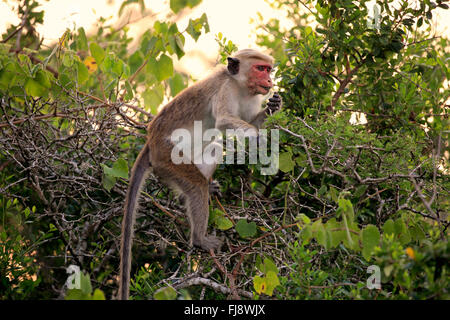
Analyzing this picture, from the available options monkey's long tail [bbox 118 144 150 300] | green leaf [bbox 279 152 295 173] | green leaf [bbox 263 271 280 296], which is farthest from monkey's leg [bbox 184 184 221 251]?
green leaf [bbox 263 271 280 296]

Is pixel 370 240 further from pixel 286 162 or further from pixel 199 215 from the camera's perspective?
pixel 199 215

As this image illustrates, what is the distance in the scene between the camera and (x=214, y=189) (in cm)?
446

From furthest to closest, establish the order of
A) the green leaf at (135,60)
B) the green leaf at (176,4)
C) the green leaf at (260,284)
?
the green leaf at (135,60)
the green leaf at (176,4)
the green leaf at (260,284)

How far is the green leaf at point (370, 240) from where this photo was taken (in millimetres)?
2596

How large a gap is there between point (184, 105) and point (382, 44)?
1.92 metres

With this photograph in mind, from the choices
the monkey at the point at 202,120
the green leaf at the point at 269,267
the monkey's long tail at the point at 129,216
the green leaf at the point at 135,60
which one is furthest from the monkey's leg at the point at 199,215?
the green leaf at the point at 135,60

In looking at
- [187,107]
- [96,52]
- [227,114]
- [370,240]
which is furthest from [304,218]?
[96,52]

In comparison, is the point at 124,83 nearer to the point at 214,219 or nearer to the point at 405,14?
the point at 214,219

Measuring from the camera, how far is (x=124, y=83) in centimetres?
471

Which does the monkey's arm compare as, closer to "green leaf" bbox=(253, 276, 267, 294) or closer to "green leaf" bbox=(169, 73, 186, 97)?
"green leaf" bbox=(169, 73, 186, 97)

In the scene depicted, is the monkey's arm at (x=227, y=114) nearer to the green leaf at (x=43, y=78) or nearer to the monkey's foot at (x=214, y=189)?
the monkey's foot at (x=214, y=189)

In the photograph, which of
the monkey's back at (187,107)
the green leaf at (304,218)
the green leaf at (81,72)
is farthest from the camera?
the monkey's back at (187,107)

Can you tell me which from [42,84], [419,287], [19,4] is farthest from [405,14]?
[19,4]

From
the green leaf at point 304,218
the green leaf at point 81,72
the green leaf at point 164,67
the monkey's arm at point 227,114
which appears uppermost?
the green leaf at point 164,67
